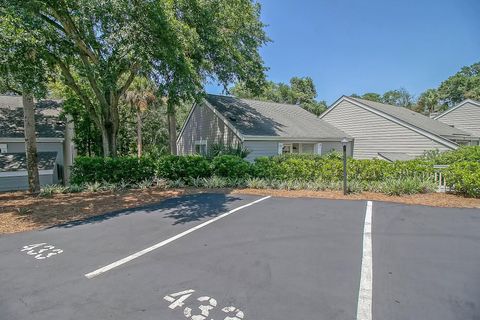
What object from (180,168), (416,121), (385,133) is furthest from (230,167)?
(416,121)

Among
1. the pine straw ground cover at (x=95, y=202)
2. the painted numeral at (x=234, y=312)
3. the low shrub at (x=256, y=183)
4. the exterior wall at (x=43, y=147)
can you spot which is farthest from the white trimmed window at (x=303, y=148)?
the painted numeral at (x=234, y=312)

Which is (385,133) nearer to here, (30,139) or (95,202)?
(95,202)

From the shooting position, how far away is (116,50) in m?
8.52

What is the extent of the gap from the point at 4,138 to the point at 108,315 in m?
14.8

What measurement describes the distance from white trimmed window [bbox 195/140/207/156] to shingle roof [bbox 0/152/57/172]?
8.33 m

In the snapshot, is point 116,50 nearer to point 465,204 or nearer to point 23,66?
point 23,66

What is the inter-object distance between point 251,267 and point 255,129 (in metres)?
12.3

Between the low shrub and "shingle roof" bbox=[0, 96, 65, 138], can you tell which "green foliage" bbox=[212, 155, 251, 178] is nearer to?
the low shrub

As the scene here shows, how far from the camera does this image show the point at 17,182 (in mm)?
12312

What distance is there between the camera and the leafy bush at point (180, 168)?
11492 millimetres

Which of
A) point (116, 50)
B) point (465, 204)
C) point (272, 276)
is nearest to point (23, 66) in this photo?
point (116, 50)

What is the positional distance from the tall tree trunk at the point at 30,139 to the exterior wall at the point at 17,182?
244 centimetres

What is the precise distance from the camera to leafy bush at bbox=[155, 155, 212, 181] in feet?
37.7

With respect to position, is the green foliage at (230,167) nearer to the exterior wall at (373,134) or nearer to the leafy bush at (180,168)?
the leafy bush at (180,168)
